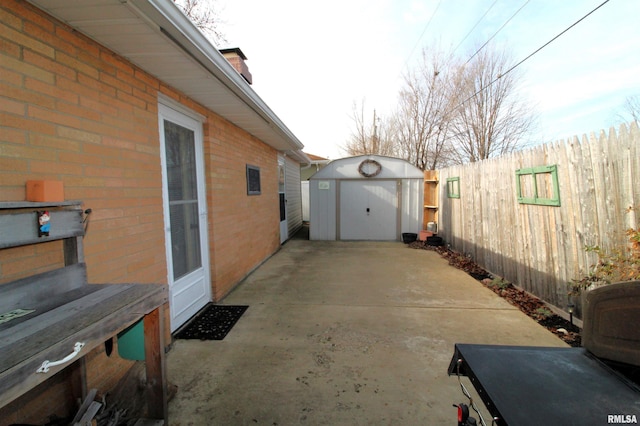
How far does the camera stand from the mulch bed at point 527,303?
124 inches

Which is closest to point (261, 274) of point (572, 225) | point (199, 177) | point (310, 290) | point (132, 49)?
point (310, 290)

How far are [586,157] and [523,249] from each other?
1.71 metres

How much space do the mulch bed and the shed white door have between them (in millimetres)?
2923

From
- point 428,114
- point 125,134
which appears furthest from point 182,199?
point 428,114

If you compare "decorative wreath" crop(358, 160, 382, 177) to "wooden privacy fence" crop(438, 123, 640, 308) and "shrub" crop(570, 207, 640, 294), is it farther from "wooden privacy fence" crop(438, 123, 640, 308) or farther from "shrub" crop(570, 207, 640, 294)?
"shrub" crop(570, 207, 640, 294)

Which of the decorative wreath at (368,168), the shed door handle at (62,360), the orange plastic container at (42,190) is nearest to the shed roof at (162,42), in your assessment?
the orange plastic container at (42,190)

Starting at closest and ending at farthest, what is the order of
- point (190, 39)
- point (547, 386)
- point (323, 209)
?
point (547, 386) → point (190, 39) → point (323, 209)

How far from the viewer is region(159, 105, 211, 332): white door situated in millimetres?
3166

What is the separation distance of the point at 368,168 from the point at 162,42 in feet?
24.6

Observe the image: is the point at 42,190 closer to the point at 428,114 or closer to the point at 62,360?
the point at 62,360

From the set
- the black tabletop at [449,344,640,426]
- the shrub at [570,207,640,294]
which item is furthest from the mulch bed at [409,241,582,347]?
the black tabletop at [449,344,640,426]

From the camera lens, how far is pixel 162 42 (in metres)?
2.16

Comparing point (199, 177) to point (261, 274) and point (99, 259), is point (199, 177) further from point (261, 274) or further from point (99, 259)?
point (261, 274)

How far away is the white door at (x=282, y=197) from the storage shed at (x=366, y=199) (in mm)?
848
